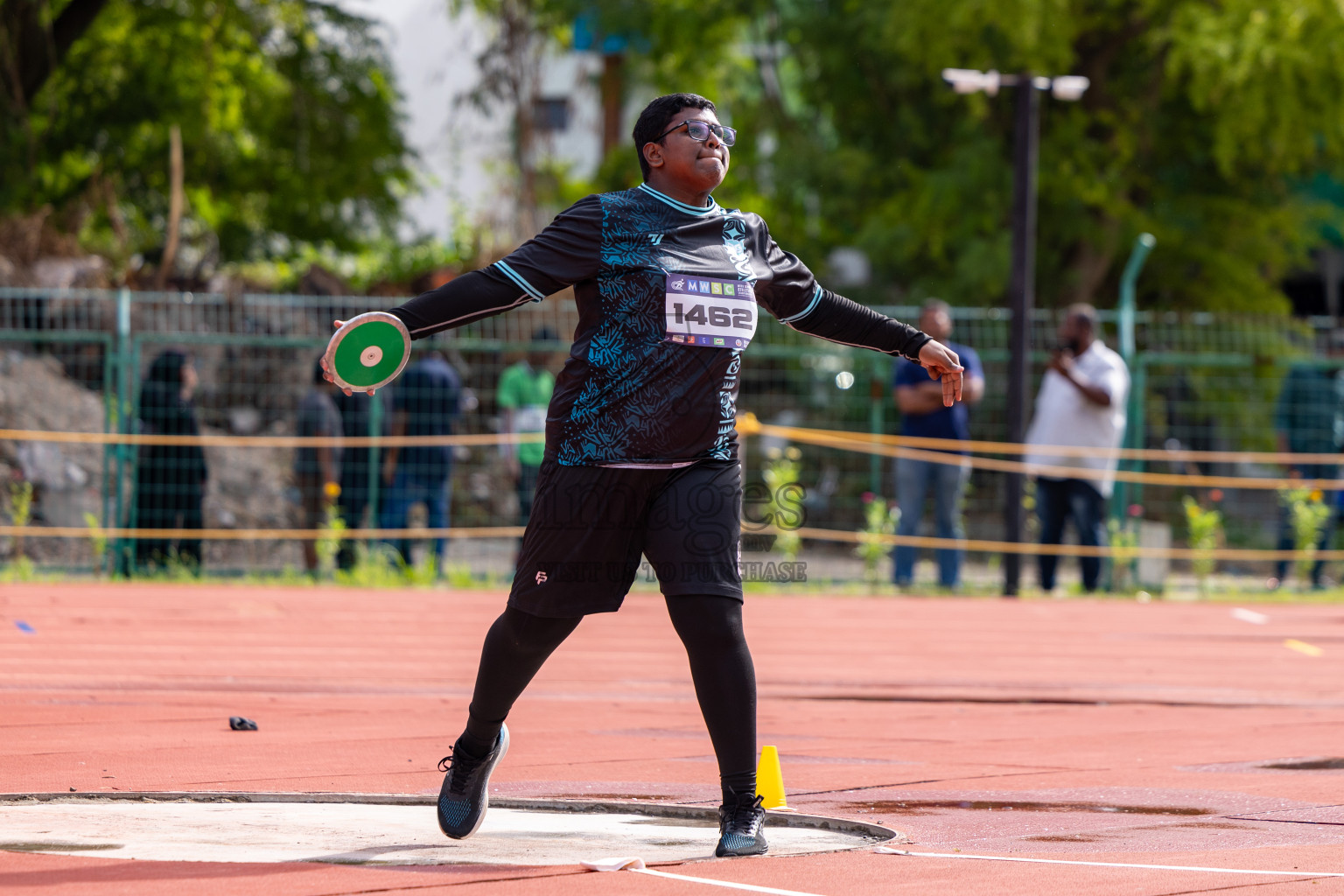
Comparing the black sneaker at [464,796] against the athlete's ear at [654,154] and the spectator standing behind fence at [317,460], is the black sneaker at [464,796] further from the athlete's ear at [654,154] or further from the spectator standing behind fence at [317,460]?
the spectator standing behind fence at [317,460]

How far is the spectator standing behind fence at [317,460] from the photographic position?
13.2 metres

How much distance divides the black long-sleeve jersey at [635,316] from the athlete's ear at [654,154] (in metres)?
0.07

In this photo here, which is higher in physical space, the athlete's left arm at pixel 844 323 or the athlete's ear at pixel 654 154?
the athlete's ear at pixel 654 154

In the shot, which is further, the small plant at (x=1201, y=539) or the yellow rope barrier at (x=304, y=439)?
the small plant at (x=1201, y=539)

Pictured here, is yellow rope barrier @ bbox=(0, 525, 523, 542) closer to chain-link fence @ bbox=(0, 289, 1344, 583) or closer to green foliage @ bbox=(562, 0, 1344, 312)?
chain-link fence @ bbox=(0, 289, 1344, 583)

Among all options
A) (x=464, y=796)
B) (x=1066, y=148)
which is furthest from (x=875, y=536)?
(x=1066, y=148)

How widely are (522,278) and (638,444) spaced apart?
472mm

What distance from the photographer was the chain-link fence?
43.2ft

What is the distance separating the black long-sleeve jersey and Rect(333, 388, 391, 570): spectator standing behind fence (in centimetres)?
948

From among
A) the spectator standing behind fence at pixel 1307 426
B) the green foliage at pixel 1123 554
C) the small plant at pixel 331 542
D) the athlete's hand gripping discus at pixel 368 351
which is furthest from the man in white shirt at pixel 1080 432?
the athlete's hand gripping discus at pixel 368 351

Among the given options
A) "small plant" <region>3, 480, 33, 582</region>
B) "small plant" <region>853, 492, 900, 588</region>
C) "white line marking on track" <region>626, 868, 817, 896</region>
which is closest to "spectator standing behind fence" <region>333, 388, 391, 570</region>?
"small plant" <region>3, 480, 33, 582</region>

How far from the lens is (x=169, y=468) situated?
42.5ft

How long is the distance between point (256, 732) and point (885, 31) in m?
16.8

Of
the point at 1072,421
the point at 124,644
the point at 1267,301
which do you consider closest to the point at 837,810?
the point at 124,644
